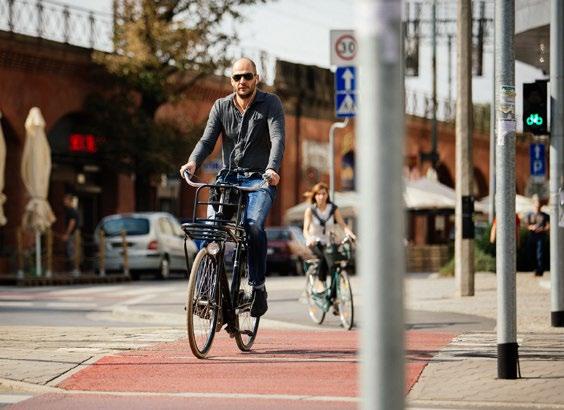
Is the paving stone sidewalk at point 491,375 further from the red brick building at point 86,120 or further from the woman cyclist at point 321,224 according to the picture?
the red brick building at point 86,120

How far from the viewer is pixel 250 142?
10.7 m

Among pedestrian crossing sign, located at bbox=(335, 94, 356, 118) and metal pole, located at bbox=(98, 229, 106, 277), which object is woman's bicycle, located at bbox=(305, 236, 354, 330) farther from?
metal pole, located at bbox=(98, 229, 106, 277)

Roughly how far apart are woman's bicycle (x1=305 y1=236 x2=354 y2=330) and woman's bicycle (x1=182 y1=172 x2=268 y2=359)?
4726 mm

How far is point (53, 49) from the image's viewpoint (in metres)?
36.8

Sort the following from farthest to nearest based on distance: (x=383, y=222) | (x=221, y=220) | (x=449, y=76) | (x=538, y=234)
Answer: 1. (x=449, y=76)
2. (x=538, y=234)
3. (x=221, y=220)
4. (x=383, y=222)

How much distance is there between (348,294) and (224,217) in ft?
16.3

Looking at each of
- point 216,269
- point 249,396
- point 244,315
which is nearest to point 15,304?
point 244,315

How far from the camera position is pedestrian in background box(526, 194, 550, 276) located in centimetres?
2864

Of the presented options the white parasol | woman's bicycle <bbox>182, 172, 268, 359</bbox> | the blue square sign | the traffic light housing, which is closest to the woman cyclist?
the traffic light housing

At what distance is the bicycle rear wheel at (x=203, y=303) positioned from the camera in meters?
10.1

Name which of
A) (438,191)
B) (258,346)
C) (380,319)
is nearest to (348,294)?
(258,346)

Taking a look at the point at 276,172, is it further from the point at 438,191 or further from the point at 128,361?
the point at 438,191

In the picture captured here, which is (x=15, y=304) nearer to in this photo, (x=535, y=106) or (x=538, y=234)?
(x=535, y=106)

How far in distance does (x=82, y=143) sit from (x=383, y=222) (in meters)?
35.2
